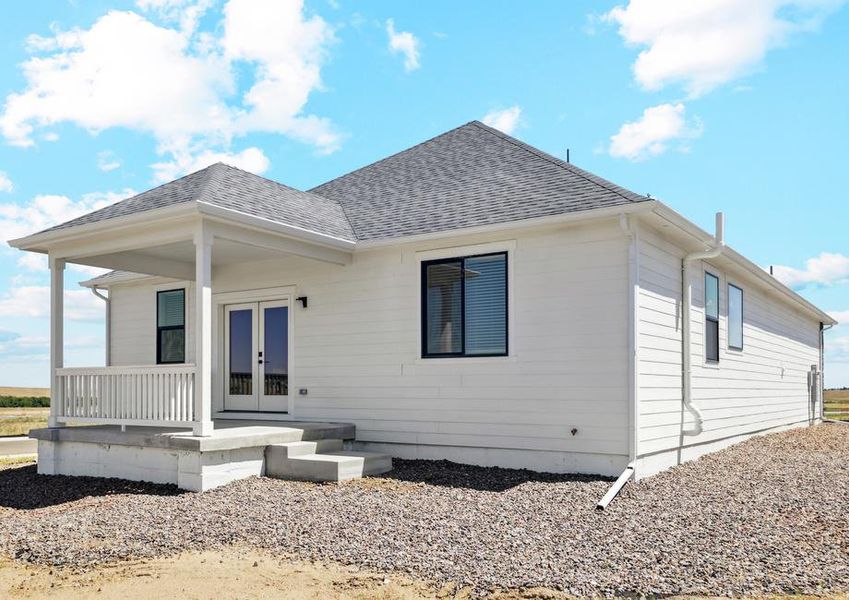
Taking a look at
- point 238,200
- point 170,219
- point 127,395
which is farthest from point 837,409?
point 170,219

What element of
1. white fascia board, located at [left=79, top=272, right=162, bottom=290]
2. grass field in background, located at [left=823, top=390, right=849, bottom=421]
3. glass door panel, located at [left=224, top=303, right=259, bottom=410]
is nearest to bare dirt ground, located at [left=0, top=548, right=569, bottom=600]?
glass door panel, located at [left=224, top=303, right=259, bottom=410]

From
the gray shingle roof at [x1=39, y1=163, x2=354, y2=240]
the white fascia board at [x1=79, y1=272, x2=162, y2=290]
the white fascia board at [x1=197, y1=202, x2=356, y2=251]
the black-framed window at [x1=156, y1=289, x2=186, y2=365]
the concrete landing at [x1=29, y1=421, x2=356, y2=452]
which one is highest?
the gray shingle roof at [x1=39, y1=163, x2=354, y2=240]

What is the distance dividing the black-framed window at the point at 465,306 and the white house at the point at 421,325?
0.08ft

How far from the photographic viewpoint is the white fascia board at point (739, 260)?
29.0 feet

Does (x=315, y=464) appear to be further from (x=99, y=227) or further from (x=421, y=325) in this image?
(x=99, y=227)

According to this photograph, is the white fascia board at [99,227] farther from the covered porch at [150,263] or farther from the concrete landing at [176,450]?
the concrete landing at [176,450]

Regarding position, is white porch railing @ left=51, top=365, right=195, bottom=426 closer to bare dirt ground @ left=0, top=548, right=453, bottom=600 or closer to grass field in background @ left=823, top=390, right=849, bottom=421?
bare dirt ground @ left=0, top=548, right=453, bottom=600

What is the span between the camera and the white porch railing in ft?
29.2

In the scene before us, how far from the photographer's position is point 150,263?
11711 millimetres

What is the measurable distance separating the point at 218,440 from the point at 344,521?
2328mm

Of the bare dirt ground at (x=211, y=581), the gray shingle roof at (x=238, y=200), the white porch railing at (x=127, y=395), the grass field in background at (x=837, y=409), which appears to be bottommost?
the grass field in background at (x=837, y=409)

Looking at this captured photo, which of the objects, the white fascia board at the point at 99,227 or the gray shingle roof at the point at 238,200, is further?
the gray shingle roof at the point at 238,200

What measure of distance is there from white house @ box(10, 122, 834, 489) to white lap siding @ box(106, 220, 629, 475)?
0.02 meters

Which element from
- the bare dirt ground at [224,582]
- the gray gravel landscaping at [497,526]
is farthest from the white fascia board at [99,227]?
the bare dirt ground at [224,582]
